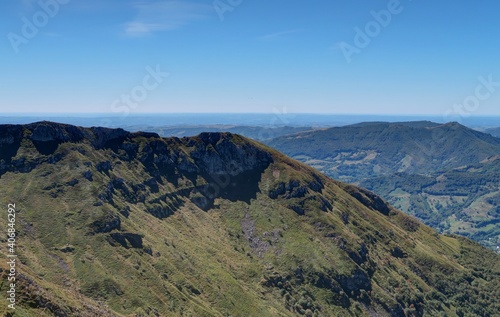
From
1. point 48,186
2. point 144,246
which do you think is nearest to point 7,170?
point 48,186

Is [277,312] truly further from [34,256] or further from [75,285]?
[34,256]

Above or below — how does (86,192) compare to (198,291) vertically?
above

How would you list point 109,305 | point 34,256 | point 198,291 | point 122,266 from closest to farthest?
point 109,305 < point 34,256 < point 122,266 < point 198,291

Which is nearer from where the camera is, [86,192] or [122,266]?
[122,266]

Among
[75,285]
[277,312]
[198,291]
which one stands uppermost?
[75,285]

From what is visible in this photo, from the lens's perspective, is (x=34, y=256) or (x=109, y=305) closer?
(x=109, y=305)

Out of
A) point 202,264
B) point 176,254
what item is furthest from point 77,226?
point 202,264

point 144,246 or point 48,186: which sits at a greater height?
point 48,186

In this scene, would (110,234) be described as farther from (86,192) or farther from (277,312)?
(277,312)

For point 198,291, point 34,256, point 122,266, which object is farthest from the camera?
point 198,291
